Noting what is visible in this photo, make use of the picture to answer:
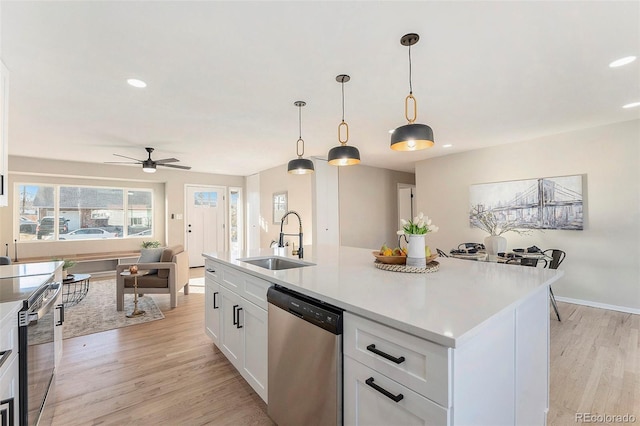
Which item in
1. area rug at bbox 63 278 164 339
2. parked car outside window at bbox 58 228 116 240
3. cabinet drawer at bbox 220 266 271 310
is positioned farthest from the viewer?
parked car outside window at bbox 58 228 116 240

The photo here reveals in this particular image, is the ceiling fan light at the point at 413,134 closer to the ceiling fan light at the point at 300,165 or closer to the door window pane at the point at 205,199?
the ceiling fan light at the point at 300,165

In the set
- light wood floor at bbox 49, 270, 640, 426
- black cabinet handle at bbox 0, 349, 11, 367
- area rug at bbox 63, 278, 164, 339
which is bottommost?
light wood floor at bbox 49, 270, 640, 426

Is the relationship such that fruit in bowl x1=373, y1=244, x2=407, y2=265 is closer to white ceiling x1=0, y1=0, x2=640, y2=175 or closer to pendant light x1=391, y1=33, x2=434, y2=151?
pendant light x1=391, y1=33, x2=434, y2=151

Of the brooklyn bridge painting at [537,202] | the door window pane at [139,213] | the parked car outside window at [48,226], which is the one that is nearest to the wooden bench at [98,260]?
the parked car outside window at [48,226]

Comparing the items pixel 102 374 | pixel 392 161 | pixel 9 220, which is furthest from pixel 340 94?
pixel 9 220

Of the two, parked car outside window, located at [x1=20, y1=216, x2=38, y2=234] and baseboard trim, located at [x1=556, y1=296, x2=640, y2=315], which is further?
parked car outside window, located at [x1=20, y1=216, x2=38, y2=234]

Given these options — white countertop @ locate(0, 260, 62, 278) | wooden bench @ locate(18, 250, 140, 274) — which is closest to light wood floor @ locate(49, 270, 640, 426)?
white countertop @ locate(0, 260, 62, 278)

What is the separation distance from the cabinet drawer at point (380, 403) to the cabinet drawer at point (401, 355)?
0.09 feet

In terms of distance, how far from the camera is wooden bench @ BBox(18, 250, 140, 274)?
5761 millimetres

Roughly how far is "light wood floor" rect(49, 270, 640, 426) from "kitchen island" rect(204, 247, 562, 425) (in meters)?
0.45

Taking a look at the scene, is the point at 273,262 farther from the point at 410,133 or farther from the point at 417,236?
the point at 410,133

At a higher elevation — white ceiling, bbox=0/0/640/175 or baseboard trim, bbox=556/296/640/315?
white ceiling, bbox=0/0/640/175

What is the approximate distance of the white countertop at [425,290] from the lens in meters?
0.97

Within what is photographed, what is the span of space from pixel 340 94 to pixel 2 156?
8.91 ft
